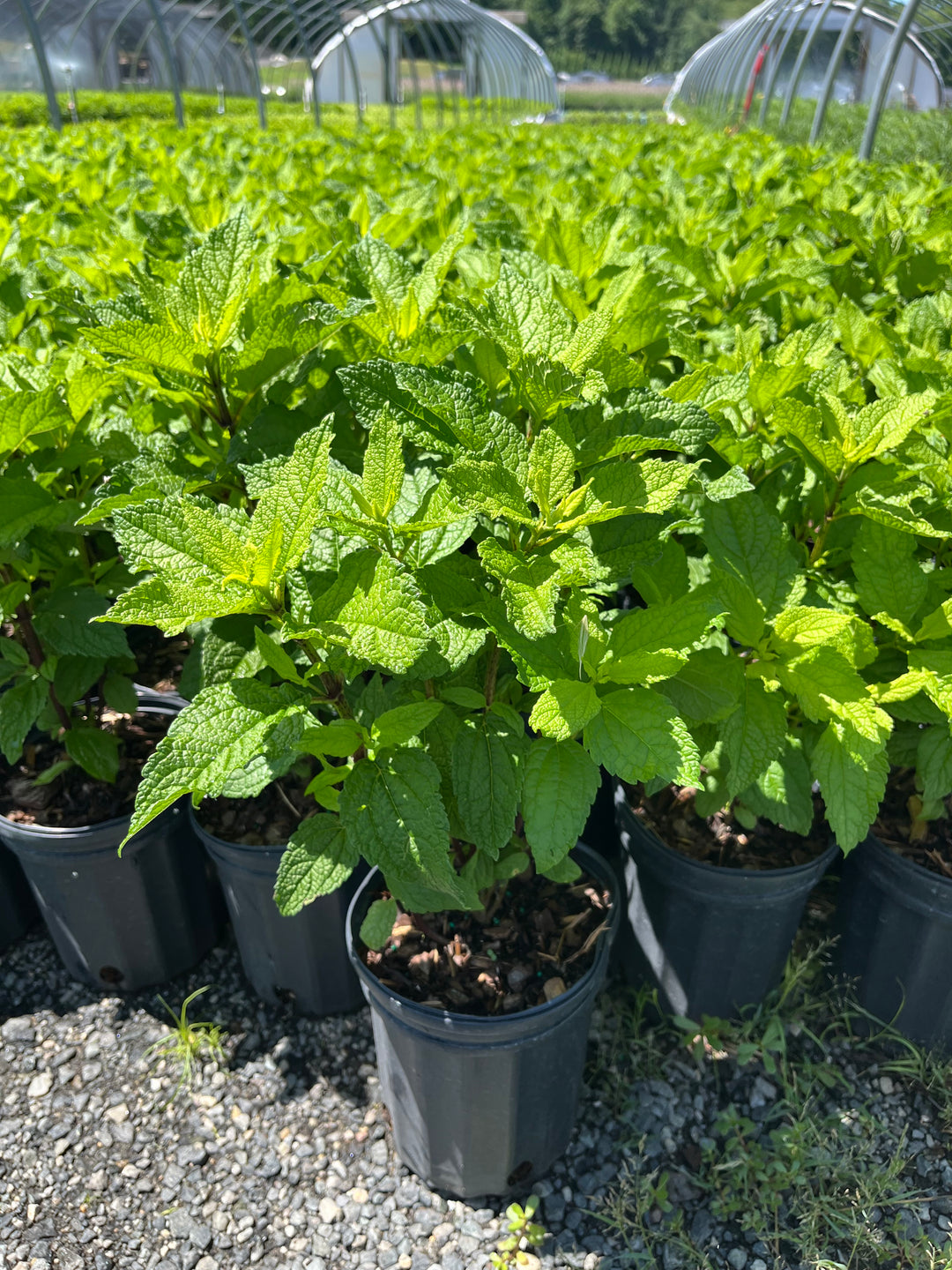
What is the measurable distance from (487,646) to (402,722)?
28 cm

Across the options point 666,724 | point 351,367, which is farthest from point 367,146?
point 666,724

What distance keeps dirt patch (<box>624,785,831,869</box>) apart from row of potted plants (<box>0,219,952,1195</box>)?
0.5 inches

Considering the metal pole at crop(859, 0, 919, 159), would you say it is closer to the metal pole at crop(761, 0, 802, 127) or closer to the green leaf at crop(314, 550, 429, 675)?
the metal pole at crop(761, 0, 802, 127)

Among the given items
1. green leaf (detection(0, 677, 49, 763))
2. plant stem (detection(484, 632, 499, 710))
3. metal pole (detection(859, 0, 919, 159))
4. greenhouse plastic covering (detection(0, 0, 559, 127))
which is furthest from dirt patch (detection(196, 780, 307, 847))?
greenhouse plastic covering (detection(0, 0, 559, 127))

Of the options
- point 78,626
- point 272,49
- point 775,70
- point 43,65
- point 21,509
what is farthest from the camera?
point 272,49

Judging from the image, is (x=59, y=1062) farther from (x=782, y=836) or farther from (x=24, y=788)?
(x=782, y=836)

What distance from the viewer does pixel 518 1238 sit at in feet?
6.77

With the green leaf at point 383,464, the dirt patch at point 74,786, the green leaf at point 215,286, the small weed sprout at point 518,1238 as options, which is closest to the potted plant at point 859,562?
the green leaf at point 383,464

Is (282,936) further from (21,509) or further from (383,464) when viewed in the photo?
(383,464)

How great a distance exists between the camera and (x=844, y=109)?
12.5m

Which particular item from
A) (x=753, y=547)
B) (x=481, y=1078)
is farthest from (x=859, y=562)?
(x=481, y=1078)

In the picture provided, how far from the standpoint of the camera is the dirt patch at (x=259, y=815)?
2314 mm

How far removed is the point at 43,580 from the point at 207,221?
4.68 feet

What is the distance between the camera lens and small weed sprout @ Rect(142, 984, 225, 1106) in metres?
2.42
